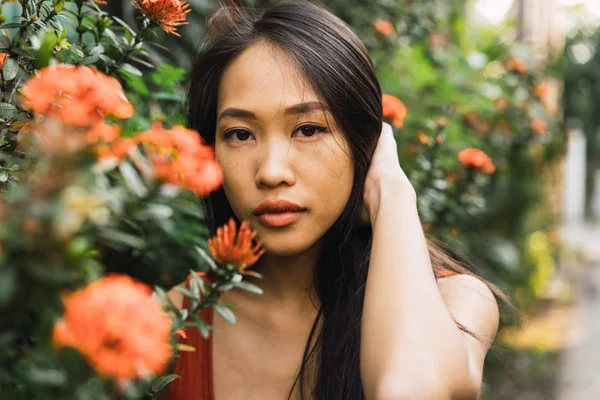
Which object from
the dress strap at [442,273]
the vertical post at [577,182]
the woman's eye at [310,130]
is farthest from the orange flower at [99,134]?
the vertical post at [577,182]

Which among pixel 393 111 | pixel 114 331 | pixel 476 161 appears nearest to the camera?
pixel 114 331

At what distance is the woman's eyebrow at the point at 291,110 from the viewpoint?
1.48 m

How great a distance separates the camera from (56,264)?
0.62 m

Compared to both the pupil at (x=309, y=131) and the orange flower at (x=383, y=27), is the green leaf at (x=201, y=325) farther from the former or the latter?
the orange flower at (x=383, y=27)

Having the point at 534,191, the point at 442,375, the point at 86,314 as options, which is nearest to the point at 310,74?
the point at 442,375

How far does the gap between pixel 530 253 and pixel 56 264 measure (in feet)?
21.9

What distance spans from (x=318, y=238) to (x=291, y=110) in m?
0.34

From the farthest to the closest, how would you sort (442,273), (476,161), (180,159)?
1. (476,161)
2. (442,273)
3. (180,159)

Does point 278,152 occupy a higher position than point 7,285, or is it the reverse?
point 7,285

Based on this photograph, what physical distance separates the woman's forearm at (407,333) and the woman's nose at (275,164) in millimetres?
280

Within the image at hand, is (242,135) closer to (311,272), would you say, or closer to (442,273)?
(311,272)

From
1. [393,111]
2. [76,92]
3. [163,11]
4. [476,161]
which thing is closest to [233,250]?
[76,92]

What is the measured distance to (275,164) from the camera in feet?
4.72

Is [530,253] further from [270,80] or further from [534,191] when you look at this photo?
[270,80]
